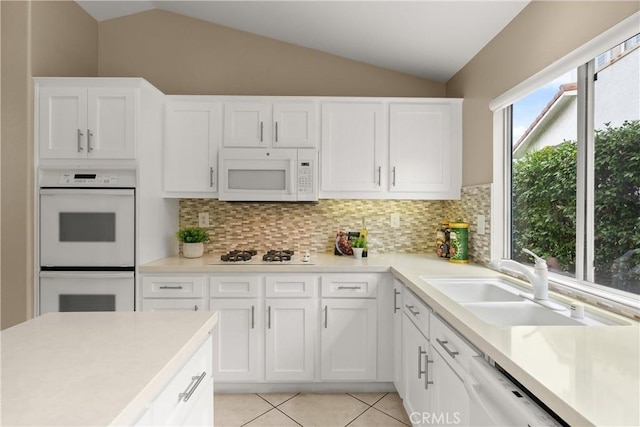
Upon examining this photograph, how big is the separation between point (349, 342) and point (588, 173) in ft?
5.73

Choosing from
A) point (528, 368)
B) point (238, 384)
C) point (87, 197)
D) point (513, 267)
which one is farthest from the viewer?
point (238, 384)

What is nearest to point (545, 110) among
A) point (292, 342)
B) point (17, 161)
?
point (292, 342)

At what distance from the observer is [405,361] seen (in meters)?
2.25

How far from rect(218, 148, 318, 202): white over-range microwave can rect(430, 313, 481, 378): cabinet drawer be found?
1441 millimetres

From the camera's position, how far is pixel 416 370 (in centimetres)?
202

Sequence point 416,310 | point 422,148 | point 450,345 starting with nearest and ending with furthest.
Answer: point 450,345 → point 416,310 → point 422,148

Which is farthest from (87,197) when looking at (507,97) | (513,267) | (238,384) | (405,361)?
(507,97)

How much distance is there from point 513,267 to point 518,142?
1.04 meters

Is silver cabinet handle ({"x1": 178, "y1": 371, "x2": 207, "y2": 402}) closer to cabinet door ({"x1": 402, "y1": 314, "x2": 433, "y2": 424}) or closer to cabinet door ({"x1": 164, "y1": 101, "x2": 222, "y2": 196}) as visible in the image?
cabinet door ({"x1": 402, "y1": 314, "x2": 433, "y2": 424})

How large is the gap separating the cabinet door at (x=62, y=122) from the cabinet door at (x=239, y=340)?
4.64 ft

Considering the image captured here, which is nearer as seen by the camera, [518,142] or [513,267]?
[513,267]

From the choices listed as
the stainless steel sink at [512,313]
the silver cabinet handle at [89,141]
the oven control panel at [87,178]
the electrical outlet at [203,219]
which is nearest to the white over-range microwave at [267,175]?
the electrical outlet at [203,219]

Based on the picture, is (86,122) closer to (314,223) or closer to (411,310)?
(314,223)

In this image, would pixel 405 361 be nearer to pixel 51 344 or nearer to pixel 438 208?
pixel 438 208
